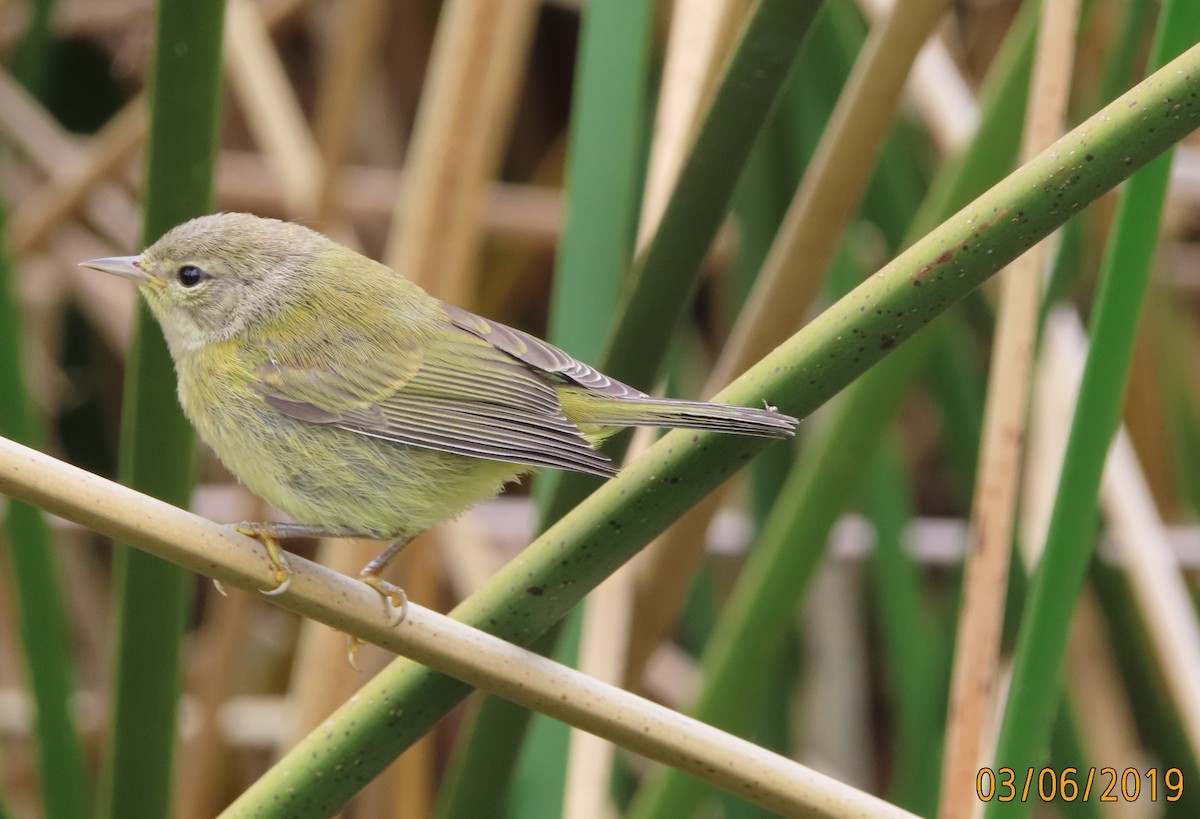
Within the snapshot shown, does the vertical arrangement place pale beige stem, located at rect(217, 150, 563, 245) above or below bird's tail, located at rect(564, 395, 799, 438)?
above

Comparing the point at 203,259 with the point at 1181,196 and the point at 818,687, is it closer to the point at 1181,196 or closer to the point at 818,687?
the point at 818,687

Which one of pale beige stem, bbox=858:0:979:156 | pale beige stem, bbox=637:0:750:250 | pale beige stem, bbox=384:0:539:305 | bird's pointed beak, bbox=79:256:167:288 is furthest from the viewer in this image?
pale beige stem, bbox=858:0:979:156

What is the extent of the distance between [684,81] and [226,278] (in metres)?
0.83

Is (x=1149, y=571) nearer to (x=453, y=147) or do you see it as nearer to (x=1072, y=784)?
(x=1072, y=784)

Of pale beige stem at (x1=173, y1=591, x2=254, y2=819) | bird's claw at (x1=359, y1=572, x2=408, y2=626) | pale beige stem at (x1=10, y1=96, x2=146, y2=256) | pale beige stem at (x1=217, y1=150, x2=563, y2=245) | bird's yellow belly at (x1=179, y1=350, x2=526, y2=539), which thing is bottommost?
pale beige stem at (x1=173, y1=591, x2=254, y2=819)

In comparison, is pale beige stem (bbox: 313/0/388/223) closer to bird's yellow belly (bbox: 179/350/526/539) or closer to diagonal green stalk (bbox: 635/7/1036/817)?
bird's yellow belly (bbox: 179/350/526/539)

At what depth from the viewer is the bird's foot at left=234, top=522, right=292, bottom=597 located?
130cm

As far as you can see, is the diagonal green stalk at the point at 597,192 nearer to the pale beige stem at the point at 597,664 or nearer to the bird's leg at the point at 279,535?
the pale beige stem at the point at 597,664

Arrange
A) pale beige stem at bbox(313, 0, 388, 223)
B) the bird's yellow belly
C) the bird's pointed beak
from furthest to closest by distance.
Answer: pale beige stem at bbox(313, 0, 388, 223)
the bird's pointed beak
the bird's yellow belly

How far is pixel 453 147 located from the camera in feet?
7.36

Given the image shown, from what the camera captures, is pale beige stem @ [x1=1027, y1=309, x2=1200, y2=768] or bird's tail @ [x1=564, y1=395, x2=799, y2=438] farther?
pale beige stem @ [x1=1027, y1=309, x2=1200, y2=768]

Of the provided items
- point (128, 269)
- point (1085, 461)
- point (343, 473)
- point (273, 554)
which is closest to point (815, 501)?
point (1085, 461)

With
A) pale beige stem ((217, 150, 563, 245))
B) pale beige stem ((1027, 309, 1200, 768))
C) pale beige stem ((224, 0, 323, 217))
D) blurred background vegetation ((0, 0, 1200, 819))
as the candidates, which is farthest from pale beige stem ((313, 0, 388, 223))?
pale beige stem ((1027, 309, 1200, 768))

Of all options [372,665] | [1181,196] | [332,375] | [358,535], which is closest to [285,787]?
[358,535]
